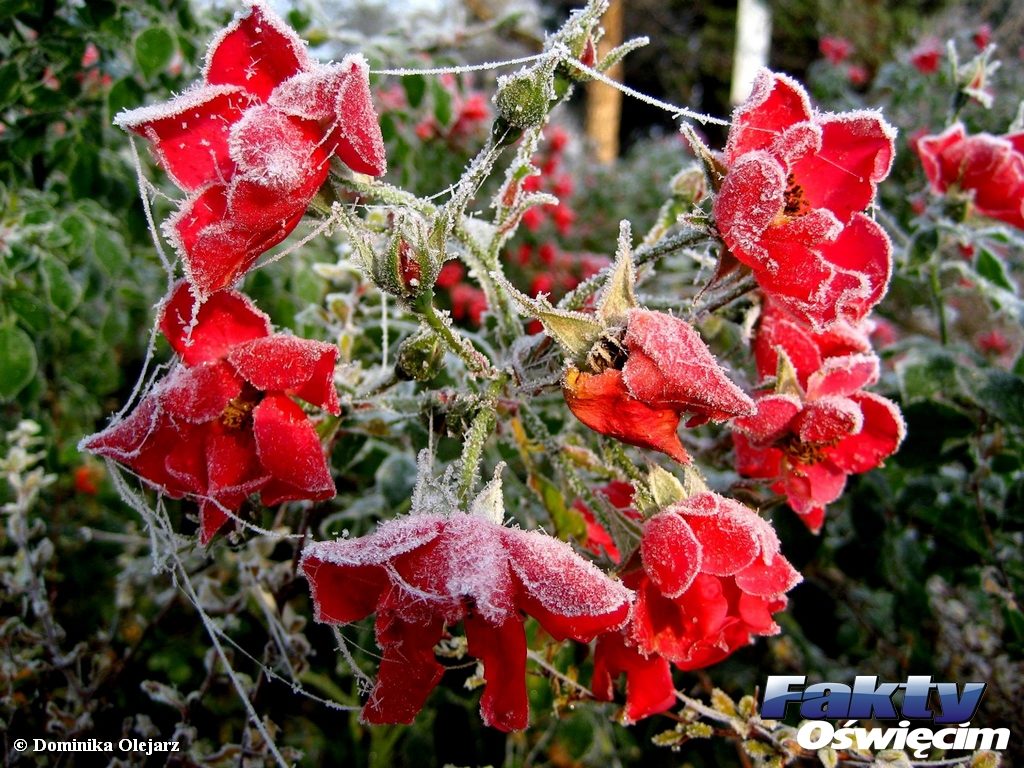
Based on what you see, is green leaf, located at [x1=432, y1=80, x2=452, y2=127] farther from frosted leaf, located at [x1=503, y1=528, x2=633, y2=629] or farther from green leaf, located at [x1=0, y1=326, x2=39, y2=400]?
frosted leaf, located at [x1=503, y1=528, x2=633, y2=629]

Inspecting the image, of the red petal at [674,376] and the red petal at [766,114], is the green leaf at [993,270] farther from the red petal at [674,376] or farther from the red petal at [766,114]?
the red petal at [674,376]

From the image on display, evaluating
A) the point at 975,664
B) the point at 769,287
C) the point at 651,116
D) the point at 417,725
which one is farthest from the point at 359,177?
the point at 651,116

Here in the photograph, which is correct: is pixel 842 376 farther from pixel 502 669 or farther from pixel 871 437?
pixel 502 669

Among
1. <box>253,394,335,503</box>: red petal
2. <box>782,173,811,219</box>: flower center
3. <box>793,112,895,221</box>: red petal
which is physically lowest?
<box>253,394,335,503</box>: red petal

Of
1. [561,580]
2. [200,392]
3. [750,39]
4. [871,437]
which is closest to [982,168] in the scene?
[871,437]

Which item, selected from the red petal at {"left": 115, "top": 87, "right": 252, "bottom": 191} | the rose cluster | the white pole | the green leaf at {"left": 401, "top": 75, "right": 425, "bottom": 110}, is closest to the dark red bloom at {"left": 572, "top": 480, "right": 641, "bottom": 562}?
the rose cluster

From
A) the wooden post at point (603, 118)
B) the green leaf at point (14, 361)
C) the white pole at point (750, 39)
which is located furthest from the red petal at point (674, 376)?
the white pole at point (750, 39)
